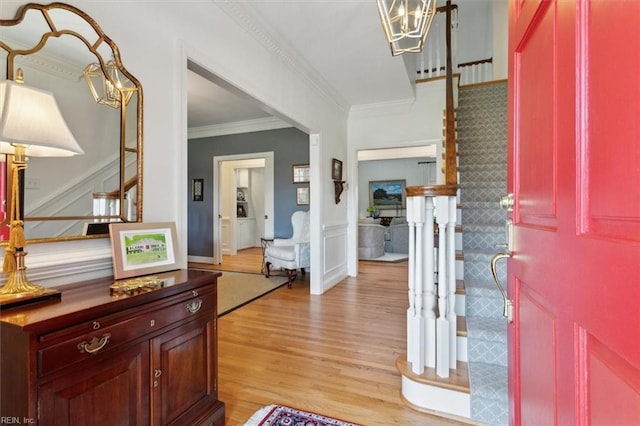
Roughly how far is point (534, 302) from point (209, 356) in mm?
1390

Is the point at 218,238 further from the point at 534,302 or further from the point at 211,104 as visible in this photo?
the point at 534,302

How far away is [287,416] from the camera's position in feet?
5.41

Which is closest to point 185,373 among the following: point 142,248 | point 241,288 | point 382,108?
point 142,248

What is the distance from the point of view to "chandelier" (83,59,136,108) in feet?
4.68

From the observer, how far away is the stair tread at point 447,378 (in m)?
1.65

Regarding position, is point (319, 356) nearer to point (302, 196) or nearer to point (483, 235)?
point (483, 235)

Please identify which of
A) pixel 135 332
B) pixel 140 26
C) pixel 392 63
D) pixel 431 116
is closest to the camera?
pixel 135 332

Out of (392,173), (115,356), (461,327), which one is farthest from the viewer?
(392,173)

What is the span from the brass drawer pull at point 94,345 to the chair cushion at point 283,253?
3.38 metres

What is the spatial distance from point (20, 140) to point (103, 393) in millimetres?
869

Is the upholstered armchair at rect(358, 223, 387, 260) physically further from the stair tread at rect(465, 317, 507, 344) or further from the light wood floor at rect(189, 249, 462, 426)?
the stair tread at rect(465, 317, 507, 344)

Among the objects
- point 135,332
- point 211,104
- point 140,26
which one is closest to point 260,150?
point 211,104

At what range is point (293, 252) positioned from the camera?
14.6 feet

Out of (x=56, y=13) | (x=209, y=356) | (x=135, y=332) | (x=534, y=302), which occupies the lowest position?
(x=209, y=356)
